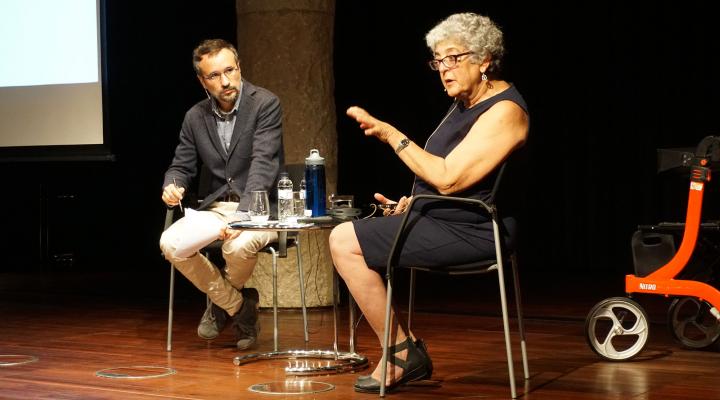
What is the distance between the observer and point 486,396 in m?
3.36

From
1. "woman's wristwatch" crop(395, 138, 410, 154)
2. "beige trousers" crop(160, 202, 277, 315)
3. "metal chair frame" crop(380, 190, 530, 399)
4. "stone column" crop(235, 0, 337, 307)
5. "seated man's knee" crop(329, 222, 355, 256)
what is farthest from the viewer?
"stone column" crop(235, 0, 337, 307)

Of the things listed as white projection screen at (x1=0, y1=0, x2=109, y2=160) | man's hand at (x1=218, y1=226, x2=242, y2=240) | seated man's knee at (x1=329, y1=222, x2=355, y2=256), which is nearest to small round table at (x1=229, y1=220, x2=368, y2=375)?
man's hand at (x1=218, y1=226, x2=242, y2=240)

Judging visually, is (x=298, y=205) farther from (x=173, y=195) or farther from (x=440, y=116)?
(x=440, y=116)

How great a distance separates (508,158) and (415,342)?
684 millimetres

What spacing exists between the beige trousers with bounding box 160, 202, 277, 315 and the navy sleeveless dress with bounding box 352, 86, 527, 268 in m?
0.96

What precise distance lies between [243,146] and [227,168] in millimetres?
116

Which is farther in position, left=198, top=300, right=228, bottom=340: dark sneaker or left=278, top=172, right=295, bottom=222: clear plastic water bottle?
left=198, top=300, right=228, bottom=340: dark sneaker

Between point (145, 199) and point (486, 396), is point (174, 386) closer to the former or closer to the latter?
point (486, 396)

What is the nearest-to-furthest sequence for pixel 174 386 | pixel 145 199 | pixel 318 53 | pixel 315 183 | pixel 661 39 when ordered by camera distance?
pixel 174 386 < pixel 315 183 < pixel 318 53 < pixel 661 39 < pixel 145 199

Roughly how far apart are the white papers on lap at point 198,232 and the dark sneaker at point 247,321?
0.45 metres

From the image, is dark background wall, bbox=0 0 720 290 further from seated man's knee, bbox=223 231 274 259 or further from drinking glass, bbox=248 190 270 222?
drinking glass, bbox=248 190 270 222

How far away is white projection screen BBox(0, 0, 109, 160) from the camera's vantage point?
691 centimetres

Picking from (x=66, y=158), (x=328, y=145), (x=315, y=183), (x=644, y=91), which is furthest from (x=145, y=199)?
(x=315, y=183)

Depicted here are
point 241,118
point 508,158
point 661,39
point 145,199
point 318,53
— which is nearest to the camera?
point 508,158
